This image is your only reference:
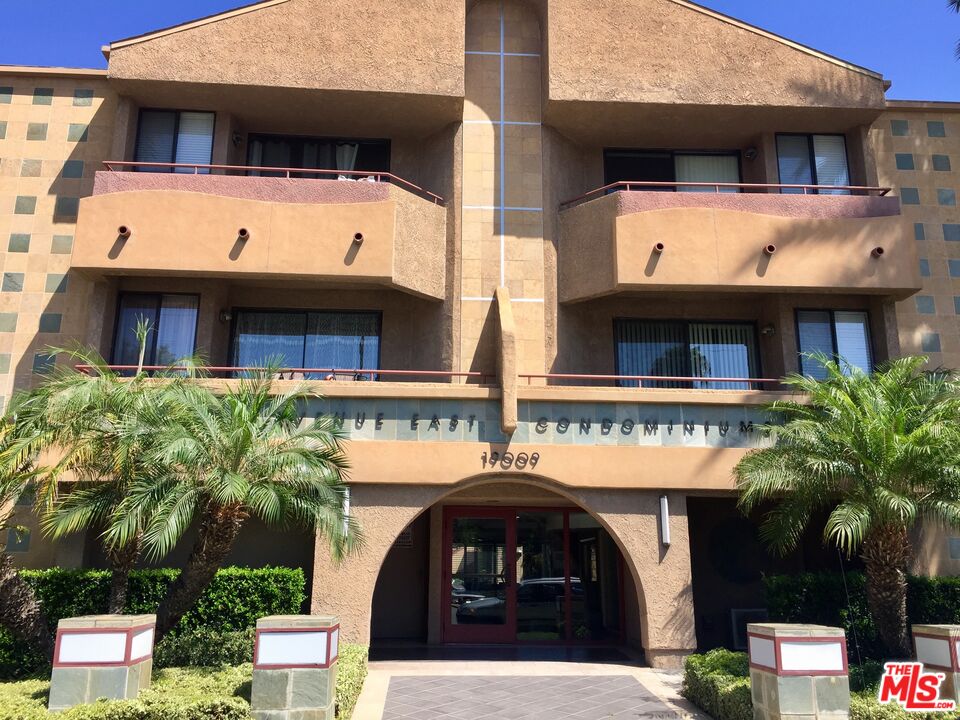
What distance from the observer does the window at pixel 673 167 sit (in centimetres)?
2097

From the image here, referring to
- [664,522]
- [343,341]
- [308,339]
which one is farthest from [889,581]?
[308,339]

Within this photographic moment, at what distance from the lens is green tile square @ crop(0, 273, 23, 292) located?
723 inches

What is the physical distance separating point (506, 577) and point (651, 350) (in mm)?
6562

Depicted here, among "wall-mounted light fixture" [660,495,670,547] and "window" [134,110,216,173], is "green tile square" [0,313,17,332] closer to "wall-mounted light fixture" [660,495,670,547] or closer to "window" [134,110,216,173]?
"window" [134,110,216,173]

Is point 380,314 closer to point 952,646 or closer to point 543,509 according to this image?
point 543,509

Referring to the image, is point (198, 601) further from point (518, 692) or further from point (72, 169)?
point (72, 169)

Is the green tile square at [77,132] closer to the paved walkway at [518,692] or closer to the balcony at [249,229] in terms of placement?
the balcony at [249,229]

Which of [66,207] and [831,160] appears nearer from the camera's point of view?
[66,207]

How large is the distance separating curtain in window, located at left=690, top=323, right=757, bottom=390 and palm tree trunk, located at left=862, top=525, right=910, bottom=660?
255 inches

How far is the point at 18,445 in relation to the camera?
39.0 feet

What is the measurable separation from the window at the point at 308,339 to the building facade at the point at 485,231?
61mm

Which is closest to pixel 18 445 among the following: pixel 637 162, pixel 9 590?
pixel 9 590

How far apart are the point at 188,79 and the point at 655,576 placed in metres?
15.3

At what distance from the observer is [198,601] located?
14.2 metres
